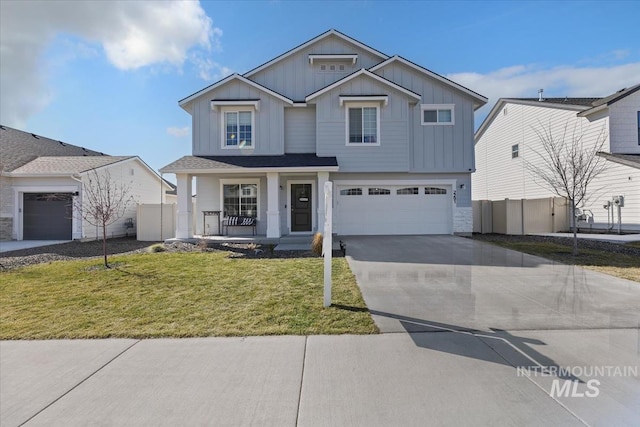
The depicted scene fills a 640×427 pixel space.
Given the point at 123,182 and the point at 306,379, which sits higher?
the point at 123,182

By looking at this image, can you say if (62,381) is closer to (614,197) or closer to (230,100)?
(230,100)

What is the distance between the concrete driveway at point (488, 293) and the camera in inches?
180

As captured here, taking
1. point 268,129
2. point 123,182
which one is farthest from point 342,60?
point 123,182

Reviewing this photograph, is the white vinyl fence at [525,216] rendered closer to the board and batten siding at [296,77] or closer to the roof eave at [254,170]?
the roof eave at [254,170]

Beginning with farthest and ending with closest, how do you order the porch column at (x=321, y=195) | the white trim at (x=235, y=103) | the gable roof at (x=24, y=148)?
the gable roof at (x=24, y=148) < the white trim at (x=235, y=103) < the porch column at (x=321, y=195)

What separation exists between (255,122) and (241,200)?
137 inches

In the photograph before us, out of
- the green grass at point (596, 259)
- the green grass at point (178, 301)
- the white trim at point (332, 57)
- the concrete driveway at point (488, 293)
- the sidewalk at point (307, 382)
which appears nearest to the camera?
the sidewalk at point (307, 382)

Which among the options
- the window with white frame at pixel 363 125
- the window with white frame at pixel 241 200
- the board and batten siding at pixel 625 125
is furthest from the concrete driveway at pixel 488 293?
the board and batten siding at pixel 625 125

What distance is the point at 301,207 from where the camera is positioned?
14.8 m

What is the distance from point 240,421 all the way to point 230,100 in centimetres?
1367

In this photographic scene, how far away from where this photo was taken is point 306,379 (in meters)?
3.16

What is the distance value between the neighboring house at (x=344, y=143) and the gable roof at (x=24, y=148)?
29.4 ft

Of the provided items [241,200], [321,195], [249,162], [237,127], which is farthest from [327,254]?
[237,127]

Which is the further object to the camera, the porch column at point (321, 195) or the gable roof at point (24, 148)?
the gable roof at point (24, 148)
